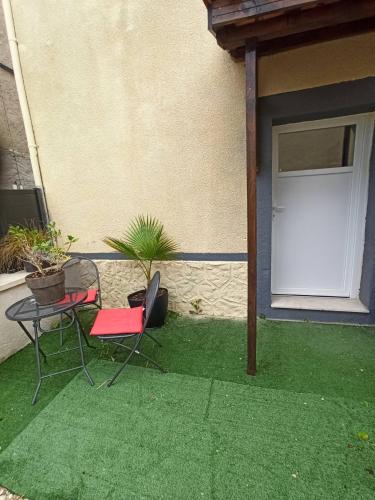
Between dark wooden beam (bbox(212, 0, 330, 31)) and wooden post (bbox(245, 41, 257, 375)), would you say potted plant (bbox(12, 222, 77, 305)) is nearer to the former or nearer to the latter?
wooden post (bbox(245, 41, 257, 375))

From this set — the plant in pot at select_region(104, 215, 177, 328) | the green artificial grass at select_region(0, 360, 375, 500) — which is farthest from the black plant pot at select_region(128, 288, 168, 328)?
the green artificial grass at select_region(0, 360, 375, 500)

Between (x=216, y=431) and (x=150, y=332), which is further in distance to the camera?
(x=150, y=332)

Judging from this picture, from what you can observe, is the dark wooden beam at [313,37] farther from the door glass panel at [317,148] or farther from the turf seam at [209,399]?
the turf seam at [209,399]

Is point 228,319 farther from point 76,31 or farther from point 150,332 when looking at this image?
point 76,31

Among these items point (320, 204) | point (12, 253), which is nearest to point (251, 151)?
point (320, 204)

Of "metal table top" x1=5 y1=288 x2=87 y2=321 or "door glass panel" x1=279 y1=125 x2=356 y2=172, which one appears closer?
"metal table top" x1=5 y1=288 x2=87 y2=321

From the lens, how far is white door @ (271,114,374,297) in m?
2.79

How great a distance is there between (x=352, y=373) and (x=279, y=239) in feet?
5.25

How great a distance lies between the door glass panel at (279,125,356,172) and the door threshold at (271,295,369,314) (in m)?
1.56

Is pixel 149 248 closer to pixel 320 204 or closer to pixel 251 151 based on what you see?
pixel 251 151

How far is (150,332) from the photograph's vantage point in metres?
3.02

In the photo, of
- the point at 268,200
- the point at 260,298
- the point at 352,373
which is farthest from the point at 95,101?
the point at 352,373

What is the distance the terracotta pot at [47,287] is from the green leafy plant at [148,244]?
95cm

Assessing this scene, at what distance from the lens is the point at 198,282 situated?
3.24 metres
